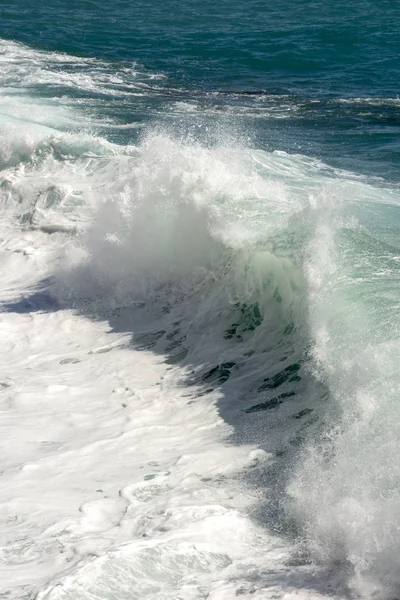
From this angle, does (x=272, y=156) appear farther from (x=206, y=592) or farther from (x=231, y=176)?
(x=206, y=592)

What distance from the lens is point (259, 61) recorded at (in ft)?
98.1

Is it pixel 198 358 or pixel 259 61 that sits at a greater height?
pixel 259 61

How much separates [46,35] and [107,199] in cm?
2094

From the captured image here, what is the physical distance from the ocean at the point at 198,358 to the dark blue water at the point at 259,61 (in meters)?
0.26

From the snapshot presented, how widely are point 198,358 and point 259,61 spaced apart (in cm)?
2044

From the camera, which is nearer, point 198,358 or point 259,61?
→ point 198,358

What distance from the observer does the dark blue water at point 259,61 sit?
862 inches

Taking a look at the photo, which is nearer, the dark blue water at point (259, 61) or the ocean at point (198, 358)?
the ocean at point (198, 358)

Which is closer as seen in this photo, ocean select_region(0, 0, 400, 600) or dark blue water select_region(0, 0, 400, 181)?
ocean select_region(0, 0, 400, 600)

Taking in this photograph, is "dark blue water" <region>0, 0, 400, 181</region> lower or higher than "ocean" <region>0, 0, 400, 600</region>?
higher

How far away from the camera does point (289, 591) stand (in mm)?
6246

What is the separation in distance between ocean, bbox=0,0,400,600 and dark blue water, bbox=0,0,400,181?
0.85 ft

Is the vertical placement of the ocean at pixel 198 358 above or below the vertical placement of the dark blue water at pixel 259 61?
below

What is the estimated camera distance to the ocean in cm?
675
